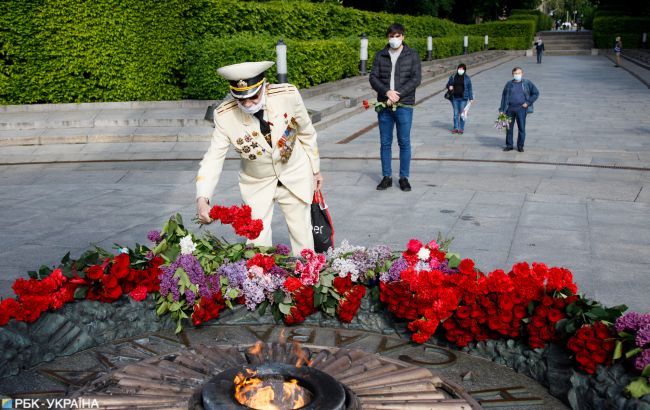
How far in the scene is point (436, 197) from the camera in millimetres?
8500

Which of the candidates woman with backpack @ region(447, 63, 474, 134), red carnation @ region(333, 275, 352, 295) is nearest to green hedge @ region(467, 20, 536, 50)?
woman with backpack @ region(447, 63, 474, 134)

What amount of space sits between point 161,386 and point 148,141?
35.2 feet

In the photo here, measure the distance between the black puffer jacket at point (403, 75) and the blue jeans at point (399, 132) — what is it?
162mm

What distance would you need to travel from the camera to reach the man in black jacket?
8.70 m

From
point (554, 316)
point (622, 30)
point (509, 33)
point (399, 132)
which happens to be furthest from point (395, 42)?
point (509, 33)

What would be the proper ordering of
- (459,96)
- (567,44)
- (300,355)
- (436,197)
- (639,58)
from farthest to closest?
(567,44), (639,58), (459,96), (436,197), (300,355)

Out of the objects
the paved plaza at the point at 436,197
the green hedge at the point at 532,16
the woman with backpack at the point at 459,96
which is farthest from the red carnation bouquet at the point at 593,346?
the green hedge at the point at 532,16

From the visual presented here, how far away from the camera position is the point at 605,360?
3.30 metres

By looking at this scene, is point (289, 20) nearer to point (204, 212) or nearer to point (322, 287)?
point (204, 212)

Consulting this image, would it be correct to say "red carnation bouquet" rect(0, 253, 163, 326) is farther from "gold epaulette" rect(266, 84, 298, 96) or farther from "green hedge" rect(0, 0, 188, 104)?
"green hedge" rect(0, 0, 188, 104)

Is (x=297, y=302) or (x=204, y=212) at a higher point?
(x=204, y=212)

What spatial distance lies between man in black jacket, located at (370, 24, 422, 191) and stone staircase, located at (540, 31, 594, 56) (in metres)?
45.2

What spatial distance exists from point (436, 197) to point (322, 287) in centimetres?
448

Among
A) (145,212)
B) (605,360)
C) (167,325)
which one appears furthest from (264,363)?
(145,212)
